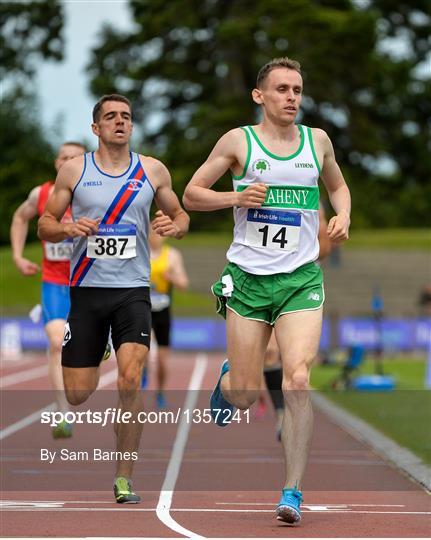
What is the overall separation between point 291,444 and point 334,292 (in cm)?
4456

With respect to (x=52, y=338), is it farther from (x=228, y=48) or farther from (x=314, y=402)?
(x=228, y=48)

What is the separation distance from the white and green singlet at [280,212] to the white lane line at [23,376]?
14.8 m

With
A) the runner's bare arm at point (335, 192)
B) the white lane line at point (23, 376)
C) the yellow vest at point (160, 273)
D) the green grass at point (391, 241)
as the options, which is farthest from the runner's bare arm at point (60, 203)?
the green grass at point (391, 241)

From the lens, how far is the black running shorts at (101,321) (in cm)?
913

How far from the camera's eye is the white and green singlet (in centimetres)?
854

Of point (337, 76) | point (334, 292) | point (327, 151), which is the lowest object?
point (334, 292)

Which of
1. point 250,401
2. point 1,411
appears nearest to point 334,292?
point 1,411

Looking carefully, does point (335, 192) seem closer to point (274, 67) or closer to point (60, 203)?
point (274, 67)

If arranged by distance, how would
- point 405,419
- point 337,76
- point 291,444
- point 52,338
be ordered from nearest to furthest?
point 291,444 < point 52,338 < point 405,419 < point 337,76

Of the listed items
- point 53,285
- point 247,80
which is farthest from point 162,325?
point 247,80

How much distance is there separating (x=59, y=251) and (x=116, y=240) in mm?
3311

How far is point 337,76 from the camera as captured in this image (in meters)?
68.1

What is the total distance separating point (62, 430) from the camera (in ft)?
39.7

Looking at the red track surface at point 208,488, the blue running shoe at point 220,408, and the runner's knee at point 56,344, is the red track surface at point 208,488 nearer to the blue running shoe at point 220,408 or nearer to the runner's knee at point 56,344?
the blue running shoe at point 220,408
